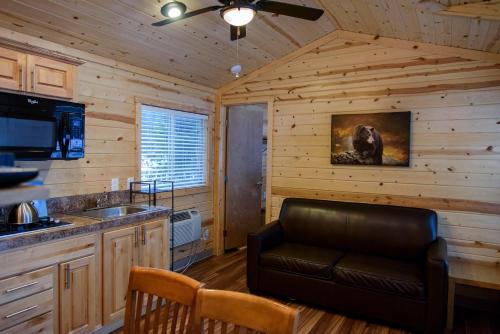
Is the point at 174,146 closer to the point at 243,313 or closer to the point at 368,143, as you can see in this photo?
the point at 368,143

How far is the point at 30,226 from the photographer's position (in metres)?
2.29

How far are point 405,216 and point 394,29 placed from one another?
6.12 feet

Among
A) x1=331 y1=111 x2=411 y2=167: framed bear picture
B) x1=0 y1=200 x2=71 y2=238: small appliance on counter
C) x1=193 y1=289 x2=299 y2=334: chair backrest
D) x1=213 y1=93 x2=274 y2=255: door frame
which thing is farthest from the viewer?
x1=213 y1=93 x2=274 y2=255: door frame

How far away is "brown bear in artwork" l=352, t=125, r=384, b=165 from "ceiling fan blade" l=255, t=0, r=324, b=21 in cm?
186

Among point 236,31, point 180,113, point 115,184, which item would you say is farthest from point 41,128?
point 180,113

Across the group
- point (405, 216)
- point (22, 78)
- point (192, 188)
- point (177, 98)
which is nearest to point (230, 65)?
point (177, 98)

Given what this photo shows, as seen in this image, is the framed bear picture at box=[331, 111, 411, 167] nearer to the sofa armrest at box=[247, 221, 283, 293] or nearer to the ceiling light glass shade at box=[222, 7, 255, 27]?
the sofa armrest at box=[247, 221, 283, 293]

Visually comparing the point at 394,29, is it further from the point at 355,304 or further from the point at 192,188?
the point at 192,188

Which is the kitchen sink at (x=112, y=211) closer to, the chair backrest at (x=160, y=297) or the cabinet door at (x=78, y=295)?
the cabinet door at (x=78, y=295)

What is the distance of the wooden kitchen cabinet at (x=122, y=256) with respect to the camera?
2.63 meters

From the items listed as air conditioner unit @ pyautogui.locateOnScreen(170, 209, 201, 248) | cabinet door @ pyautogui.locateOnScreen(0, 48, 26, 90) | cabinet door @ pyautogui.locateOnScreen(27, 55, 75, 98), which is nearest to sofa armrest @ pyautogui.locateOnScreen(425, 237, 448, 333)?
air conditioner unit @ pyautogui.locateOnScreen(170, 209, 201, 248)

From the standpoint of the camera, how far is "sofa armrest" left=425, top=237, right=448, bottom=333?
2625 millimetres

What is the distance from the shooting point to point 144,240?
2.94 m

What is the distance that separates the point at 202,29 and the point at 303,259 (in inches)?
94.6
